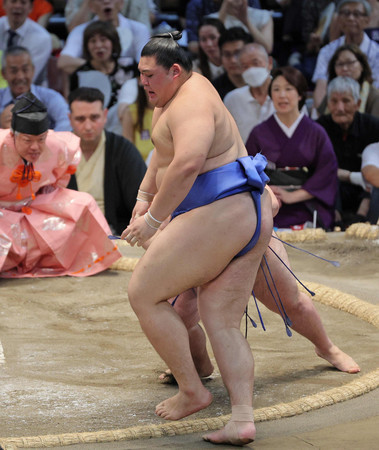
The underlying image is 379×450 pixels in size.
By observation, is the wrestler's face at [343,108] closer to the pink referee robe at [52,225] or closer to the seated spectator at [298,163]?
the seated spectator at [298,163]

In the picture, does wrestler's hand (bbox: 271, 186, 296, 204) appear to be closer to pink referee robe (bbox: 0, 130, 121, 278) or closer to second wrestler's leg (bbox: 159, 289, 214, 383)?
pink referee robe (bbox: 0, 130, 121, 278)

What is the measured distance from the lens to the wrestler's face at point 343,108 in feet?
16.3

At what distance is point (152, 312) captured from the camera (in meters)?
2.08

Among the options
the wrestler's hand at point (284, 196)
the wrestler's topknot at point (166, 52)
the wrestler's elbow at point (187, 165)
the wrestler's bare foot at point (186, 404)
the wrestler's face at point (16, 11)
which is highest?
the wrestler's topknot at point (166, 52)

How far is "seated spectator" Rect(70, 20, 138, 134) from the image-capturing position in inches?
202

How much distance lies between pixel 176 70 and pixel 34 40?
3372mm

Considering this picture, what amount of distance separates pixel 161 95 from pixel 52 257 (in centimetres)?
193

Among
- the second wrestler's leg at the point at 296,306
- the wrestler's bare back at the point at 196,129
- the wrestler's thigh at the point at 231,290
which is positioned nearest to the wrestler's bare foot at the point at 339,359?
the second wrestler's leg at the point at 296,306

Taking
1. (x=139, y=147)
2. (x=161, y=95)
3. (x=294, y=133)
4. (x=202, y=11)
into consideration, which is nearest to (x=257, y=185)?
(x=161, y=95)

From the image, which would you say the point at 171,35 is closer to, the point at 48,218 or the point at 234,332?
the point at 234,332

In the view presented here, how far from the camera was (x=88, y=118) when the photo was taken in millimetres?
4559

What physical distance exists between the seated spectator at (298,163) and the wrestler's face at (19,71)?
1445 mm

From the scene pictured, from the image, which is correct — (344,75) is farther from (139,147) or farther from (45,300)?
(45,300)

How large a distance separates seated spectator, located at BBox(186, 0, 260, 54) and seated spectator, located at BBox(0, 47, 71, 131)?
3.86 ft
